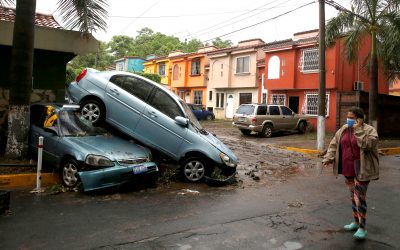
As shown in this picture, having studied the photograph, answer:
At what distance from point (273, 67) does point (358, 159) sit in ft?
71.6

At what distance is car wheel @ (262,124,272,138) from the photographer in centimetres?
1984

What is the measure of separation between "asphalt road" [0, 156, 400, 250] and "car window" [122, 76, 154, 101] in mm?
2389

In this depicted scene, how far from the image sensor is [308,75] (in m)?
24.1

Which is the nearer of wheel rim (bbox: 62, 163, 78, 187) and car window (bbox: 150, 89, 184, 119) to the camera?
wheel rim (bbox: 62, 163, 78, 187)

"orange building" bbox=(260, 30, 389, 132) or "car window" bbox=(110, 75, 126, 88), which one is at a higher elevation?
"orange building" bbox=(260, 30, 389, 132)

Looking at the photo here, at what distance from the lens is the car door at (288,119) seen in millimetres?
20922

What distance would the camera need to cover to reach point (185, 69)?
37.7 meters

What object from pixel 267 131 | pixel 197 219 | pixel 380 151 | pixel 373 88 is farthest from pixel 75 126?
pixel 373 88

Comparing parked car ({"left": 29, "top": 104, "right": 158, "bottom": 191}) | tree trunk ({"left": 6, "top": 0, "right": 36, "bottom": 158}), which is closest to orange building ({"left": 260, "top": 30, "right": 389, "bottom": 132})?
parked car ({"left": 29, "top": 104, "right": 158, "bottom": 191})

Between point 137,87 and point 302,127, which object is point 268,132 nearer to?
point 302,127

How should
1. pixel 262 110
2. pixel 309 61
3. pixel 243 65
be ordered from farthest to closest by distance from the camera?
pixel 243 65 < pixel 309 61 < pixel 262 110

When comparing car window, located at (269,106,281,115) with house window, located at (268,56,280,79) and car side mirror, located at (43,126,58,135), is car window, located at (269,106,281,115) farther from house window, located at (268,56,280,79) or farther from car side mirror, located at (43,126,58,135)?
car side mirror, located at (43,126,58,135)

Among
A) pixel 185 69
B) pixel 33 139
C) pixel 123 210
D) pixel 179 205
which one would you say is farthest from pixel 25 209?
pixel 185 69

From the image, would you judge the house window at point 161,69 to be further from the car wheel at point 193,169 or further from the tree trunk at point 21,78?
the car wheel at point 193,169
